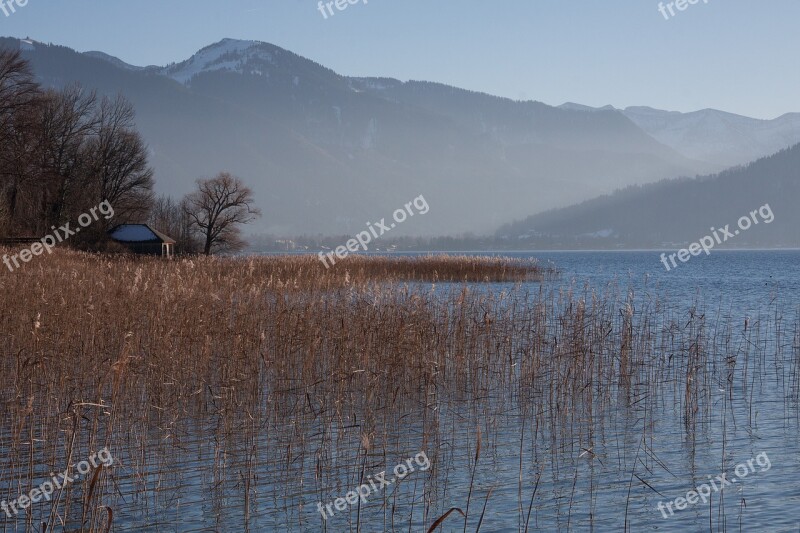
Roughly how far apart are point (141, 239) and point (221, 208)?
46.1 feet

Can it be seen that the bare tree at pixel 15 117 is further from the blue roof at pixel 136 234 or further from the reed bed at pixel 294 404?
the reed bed at pixel 294 404

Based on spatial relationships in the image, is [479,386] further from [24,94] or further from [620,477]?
[24,94]

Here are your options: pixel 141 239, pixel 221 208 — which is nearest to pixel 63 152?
pixel 141 239

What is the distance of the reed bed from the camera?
331 inches

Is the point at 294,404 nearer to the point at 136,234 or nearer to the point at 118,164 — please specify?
the point at 136,234

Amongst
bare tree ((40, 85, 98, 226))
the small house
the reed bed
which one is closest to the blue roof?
the small house

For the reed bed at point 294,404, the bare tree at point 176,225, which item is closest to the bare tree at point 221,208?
the bare tree at point 176,225

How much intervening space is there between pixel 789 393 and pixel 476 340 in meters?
5.99

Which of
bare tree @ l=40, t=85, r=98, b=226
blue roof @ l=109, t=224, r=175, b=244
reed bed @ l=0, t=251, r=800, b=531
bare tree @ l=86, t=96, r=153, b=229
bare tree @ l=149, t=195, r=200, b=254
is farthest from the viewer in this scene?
bare tree @ l=149, t=195, r=200, b=254

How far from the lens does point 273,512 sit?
8180 mm

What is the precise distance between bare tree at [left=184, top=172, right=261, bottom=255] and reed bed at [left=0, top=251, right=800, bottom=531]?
52.1 meters

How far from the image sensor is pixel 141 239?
186 feet

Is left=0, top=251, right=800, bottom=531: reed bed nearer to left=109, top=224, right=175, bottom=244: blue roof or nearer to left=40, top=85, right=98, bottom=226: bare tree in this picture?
left=40, top=85, right=98, bottom=226: bare tree

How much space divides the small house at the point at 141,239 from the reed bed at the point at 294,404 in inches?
1505
